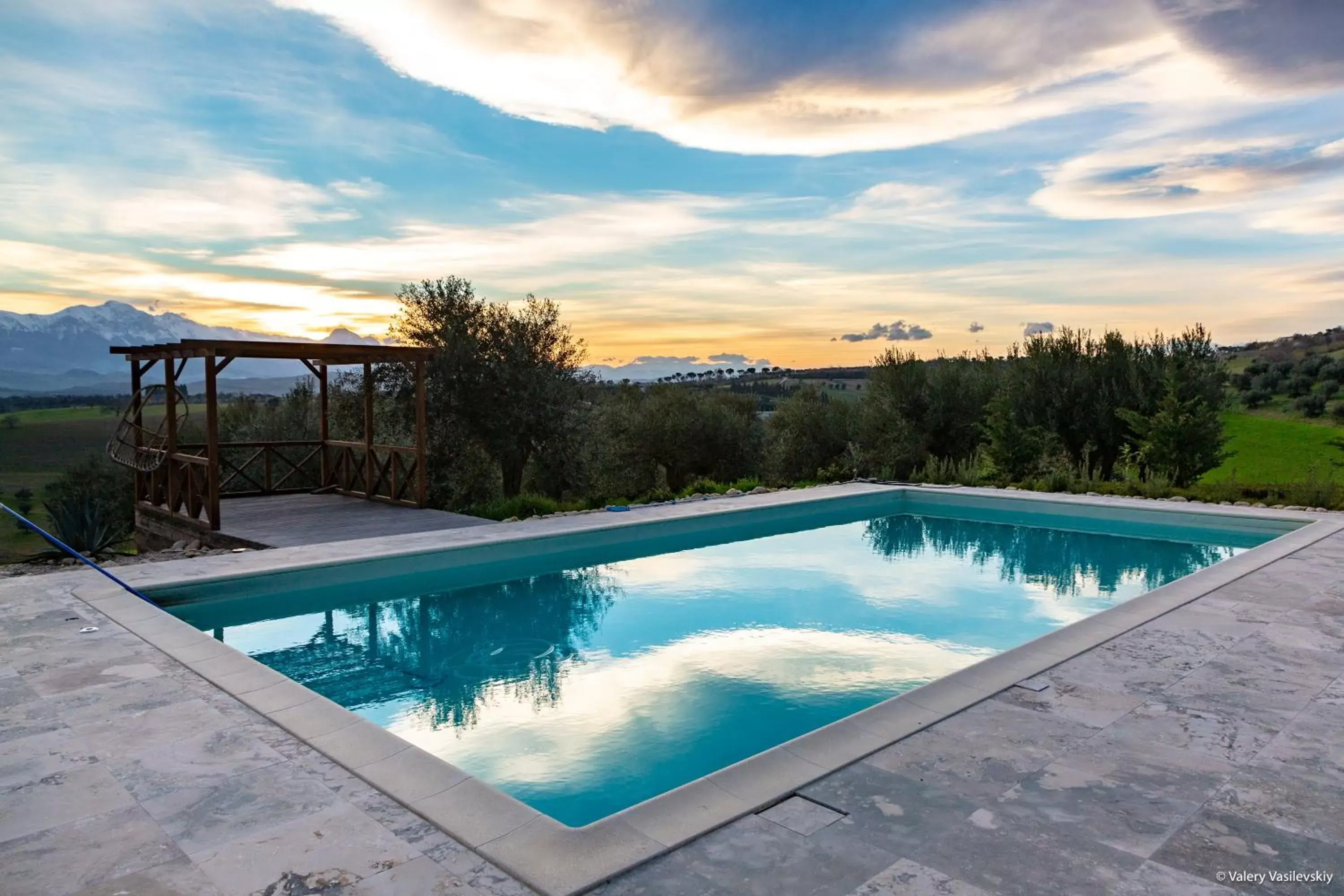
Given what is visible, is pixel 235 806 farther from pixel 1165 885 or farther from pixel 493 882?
pixel 1165 885

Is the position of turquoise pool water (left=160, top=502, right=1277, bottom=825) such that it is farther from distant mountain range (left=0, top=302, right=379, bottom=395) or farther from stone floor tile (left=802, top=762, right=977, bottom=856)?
distant mountain range (left=0, top=302, right=379, bottom=395)

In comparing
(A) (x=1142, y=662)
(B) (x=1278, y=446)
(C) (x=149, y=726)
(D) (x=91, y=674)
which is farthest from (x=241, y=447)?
(B) (x=1278, y=446)

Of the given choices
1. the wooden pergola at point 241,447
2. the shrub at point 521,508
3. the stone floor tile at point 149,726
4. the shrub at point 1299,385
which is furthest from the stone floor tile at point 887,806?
the shrub at point 1299,385

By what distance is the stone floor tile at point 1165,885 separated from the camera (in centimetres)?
249

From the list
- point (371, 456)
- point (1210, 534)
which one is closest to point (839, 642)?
point (1210, 534)

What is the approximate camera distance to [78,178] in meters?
12.6

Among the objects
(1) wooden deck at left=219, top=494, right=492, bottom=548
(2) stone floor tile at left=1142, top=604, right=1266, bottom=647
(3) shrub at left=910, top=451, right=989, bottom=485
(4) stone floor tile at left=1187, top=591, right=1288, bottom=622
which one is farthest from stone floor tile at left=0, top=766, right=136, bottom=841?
(3) shrub at left=910, top=451, right=989, bottom=485

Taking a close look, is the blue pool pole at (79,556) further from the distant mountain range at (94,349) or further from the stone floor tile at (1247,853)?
the stone floor tile at (1247,853)

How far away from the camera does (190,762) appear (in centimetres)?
347

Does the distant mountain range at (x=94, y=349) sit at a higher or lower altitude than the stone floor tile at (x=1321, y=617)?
higher

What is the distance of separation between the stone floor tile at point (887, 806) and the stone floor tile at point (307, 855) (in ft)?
5.09

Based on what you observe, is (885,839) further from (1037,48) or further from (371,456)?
(1037,48)

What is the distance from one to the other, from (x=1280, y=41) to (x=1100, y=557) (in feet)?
24.8

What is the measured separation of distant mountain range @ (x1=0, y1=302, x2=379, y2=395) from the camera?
618 inches
